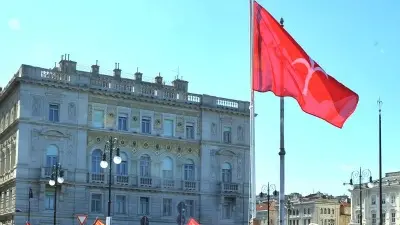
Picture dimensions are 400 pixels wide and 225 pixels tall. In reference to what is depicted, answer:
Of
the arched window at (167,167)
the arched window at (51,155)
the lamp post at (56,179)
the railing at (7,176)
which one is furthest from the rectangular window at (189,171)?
the railing at (7,176)

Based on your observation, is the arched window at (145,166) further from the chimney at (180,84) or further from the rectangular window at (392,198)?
the rectangular window at (392,198)

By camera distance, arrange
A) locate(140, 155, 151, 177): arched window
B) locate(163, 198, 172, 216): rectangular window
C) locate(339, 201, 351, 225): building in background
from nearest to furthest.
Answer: locate(140, 155, 151, 177): arched window
locate(163, 198, 172, 216): rectangular window
locate(339, 201, 351, 225): building in background

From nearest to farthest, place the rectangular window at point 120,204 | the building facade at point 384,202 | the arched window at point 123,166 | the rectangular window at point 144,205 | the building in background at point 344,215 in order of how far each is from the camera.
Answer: the rectangular window at point 120,204 → the arched window at point 123,166 → the rectangular window at point 144,205 → the building facade at point 384,202 → the building in background at point 344,215

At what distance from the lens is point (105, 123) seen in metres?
59.5

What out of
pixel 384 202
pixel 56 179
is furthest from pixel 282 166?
pixel 384 202

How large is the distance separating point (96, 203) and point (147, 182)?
16.2 ft

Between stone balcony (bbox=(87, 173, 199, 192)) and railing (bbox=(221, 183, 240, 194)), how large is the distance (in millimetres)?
2455

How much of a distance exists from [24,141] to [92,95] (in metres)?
6.88

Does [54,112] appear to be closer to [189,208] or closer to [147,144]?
[147,144]

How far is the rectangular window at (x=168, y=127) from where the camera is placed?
62656 millimetres

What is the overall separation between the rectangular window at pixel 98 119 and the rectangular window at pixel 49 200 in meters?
6.73

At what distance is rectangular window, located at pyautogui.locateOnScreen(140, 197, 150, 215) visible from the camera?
60.5m

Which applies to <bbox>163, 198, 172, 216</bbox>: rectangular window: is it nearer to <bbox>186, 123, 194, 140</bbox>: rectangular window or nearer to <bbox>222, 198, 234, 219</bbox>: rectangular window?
<bbox>222, 198, 234, 219</bbox>: rectangular window

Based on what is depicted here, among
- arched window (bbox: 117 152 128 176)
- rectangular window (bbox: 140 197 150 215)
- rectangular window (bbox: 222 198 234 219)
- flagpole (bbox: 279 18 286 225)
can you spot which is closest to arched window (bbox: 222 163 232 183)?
rectangular window (bbox: 222 198 234 219)
